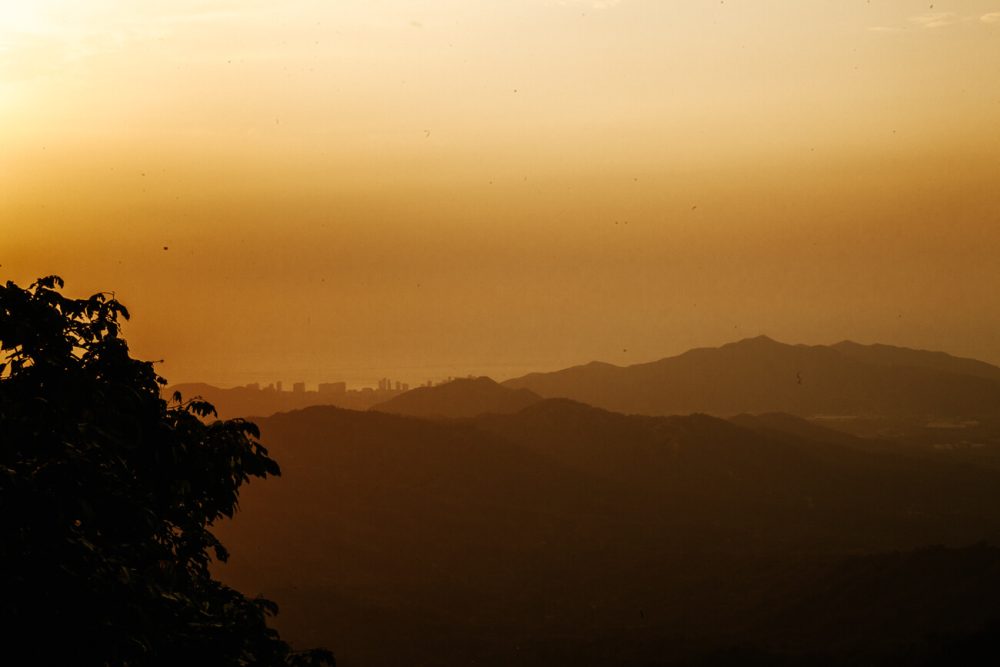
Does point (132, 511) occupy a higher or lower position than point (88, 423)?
lower

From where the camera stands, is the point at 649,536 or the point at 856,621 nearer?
the point at 856,621

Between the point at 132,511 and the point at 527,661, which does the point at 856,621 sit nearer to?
the point at 527,661

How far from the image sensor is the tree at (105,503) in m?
14.1

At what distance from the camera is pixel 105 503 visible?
51.7ft

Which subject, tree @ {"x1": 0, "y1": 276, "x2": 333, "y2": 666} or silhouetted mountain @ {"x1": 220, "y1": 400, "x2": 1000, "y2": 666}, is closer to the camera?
tree @ {"x1": 0, "y1": 276, "x2": 333, "y2": 666}

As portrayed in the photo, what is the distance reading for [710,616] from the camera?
129000 millimetres

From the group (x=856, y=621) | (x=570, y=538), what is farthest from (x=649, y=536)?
(x=856, y=621)

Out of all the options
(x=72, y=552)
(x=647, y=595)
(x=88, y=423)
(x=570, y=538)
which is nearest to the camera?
(x=72, y=552)

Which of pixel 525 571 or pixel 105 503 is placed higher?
pixel 105 503

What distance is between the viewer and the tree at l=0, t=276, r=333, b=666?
46.2 feet

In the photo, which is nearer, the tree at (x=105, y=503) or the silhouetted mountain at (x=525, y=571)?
the tree at (x=105, y=503)

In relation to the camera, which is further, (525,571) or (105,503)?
(525,571)

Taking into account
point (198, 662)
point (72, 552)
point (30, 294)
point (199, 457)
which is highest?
point (30, 294)

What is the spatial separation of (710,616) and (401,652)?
38.5 meters
